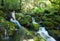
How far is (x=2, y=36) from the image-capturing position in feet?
37.1

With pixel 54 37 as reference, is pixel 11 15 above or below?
above

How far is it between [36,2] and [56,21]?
24.6 feet

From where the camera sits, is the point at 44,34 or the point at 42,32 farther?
the point at 42,32

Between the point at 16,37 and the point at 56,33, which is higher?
the point at 16,37

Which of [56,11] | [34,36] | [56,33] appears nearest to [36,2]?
[56,11]

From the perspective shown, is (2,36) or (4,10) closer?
(2,36)

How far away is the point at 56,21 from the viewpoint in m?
16.5

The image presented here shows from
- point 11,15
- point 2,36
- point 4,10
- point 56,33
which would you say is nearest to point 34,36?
point 2,36

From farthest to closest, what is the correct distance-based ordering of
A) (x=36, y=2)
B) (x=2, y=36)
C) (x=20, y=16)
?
(x=36, y=2), (x=20, y=16), (x=2, y=36)

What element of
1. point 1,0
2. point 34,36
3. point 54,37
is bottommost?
point 54,37

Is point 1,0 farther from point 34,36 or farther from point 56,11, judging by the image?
point 34,36

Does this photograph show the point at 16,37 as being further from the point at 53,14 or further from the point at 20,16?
the point at 53,14

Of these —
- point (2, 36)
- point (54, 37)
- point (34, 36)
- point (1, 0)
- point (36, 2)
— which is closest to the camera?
point (2, 36)

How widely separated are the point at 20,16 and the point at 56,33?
3.34m
